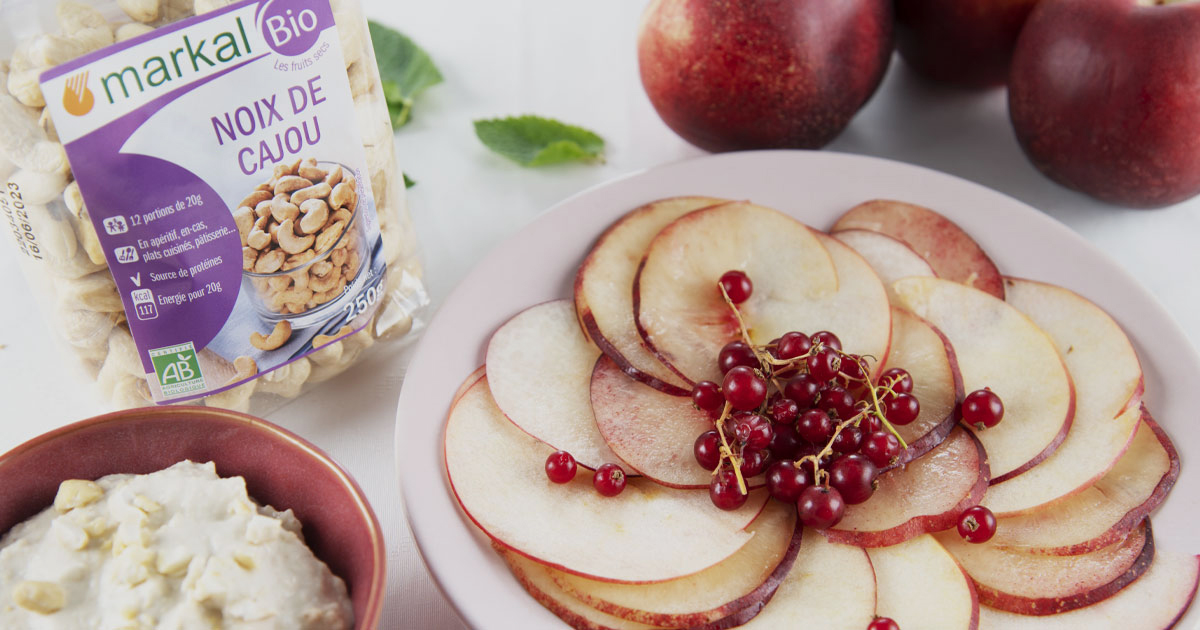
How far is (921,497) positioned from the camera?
1.06 m

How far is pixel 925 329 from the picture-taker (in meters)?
1.24

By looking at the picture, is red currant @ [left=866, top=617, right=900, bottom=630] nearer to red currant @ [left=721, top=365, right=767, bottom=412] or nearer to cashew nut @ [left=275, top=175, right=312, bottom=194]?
red currant @ [left=721, top=365, right=767, bottom=412]

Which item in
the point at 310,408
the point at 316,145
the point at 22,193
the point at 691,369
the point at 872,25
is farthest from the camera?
the point at 872,25

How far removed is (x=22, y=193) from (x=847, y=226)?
1.07 metres

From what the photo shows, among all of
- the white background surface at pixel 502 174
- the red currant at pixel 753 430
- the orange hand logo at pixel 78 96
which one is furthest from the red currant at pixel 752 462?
the orange hand logo at pixel 78 96

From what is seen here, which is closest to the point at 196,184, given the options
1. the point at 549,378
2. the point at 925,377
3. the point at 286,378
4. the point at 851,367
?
the point at 286,378

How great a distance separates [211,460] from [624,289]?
1.89 feet

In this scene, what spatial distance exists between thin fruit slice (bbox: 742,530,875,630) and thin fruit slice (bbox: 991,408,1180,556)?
0.17 m

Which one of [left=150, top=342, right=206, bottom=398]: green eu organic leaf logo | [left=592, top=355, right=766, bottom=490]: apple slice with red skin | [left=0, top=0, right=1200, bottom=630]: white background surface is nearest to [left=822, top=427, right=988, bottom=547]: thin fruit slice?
[left=592, top=355, right=766, bottom=490]: apple slice with red skin

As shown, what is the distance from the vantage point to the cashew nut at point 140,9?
3.16 ft

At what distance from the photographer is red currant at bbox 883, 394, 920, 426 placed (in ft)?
3.65

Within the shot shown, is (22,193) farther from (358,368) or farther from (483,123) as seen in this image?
(483,123)

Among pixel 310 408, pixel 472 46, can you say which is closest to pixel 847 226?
pixel 310 408

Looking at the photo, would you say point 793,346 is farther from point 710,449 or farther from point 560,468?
point 560,468
